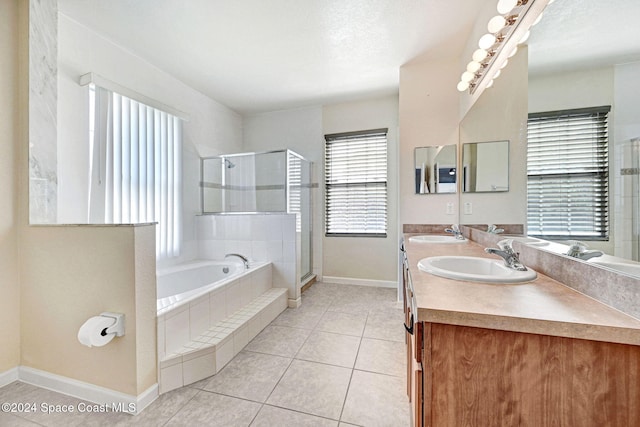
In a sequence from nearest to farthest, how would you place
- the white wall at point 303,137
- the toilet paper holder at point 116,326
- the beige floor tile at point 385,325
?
the toilet paper holder at point 116,326
the beige floor tile at point 385,325
the white wall at point 303,137

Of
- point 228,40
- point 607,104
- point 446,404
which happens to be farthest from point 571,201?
point 228,40

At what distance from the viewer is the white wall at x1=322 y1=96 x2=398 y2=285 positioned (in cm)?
336

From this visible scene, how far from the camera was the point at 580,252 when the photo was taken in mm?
874

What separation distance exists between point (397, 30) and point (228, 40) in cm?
143

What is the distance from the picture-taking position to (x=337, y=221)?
3.65m

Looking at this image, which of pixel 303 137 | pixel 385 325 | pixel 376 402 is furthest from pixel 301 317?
pixel 303 137

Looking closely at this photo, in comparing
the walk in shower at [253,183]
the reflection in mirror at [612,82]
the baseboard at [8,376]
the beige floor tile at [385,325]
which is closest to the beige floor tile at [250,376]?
the beige floor tile at [385,325]

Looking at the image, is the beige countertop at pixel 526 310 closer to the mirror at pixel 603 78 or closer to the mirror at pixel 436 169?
the mirror at pixel 603 78

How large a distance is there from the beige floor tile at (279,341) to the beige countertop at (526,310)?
1.39 meters

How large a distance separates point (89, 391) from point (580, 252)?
2.41 metres

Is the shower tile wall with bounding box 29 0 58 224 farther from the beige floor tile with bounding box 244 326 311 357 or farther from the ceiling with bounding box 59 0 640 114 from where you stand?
the beige floor tile with bounding box 244 326 311 357

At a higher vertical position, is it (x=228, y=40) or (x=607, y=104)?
(x=228, y=40)

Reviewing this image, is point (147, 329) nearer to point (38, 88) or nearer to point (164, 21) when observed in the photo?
point (38, 88)

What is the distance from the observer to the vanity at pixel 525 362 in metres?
0.57
